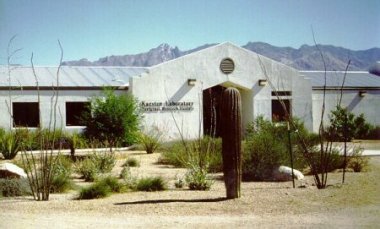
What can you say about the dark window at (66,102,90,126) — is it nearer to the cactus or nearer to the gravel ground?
the gravel ground

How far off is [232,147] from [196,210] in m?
1.81

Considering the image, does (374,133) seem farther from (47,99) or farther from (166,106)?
(47,99)

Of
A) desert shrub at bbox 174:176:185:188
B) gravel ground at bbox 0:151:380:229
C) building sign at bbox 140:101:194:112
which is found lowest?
gravel ground at bbox 0:151:380:229

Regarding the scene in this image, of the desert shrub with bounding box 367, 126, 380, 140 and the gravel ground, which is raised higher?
the desert shrub with bounding box 367, 126, 380, 140

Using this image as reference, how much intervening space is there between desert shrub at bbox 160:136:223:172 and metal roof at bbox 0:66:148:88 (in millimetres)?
9053

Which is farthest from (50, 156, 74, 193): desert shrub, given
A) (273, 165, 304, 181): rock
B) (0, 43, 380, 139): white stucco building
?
(0, 43, 380, 139): white stucco building

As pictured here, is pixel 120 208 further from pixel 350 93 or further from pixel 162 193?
pixel 350 93

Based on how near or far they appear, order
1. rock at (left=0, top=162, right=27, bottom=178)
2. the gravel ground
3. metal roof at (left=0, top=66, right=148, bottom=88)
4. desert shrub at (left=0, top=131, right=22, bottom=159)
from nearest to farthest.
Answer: the gravel ground, rock at (left=0, top=162, right=27, bottom=178), desert shrub at (left=0, top=131, right=22, bottom=159), metal roof at (left=0, top=66, right=148, bottom=88)

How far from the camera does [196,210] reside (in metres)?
10.1

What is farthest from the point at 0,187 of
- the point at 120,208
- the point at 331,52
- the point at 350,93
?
the point at 331,52

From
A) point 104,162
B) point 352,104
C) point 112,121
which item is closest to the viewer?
point 104,162

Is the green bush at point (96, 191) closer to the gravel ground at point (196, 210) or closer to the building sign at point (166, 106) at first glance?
the gravel ground at point (196, 210)

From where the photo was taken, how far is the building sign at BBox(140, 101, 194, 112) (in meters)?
26.4

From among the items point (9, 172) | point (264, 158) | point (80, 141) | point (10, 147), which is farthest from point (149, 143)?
point (9, 172)
